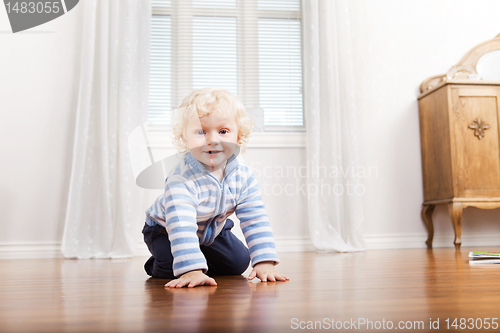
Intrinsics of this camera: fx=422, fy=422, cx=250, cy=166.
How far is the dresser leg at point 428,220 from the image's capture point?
243 centimetres

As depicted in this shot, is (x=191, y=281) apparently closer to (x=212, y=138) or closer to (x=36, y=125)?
(x=212, y=138)

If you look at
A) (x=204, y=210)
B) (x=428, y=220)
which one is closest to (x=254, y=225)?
(x=204, y=210)

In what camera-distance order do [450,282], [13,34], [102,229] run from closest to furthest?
1. [450,282]
2. [102,229]
3. [13,34]

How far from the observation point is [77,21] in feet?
7.80

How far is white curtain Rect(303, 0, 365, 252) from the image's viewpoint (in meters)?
2.31

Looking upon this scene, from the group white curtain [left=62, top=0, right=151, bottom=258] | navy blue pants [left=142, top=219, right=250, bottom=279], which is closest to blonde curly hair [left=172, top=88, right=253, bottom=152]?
navy blue pants [left=142, top=219, right=250, bottom=279]

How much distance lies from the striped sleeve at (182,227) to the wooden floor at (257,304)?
7 cm

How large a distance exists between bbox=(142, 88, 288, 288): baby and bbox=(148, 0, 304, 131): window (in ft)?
4.63

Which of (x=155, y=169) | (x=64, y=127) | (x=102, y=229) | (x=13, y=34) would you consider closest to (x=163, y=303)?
(x=155, y=169)

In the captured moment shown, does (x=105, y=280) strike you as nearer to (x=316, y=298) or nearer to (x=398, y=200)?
(x=316, y=298)

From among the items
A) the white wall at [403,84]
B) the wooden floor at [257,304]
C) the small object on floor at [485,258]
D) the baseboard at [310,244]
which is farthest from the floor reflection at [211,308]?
the white wall at [403,84]

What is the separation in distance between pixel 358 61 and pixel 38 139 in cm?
187

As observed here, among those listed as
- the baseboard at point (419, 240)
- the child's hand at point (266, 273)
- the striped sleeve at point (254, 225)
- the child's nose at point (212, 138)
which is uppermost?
the child's nose at point (212, 138)

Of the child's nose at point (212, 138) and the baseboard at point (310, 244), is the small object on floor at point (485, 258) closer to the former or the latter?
the child's nose at point (212, 138)
